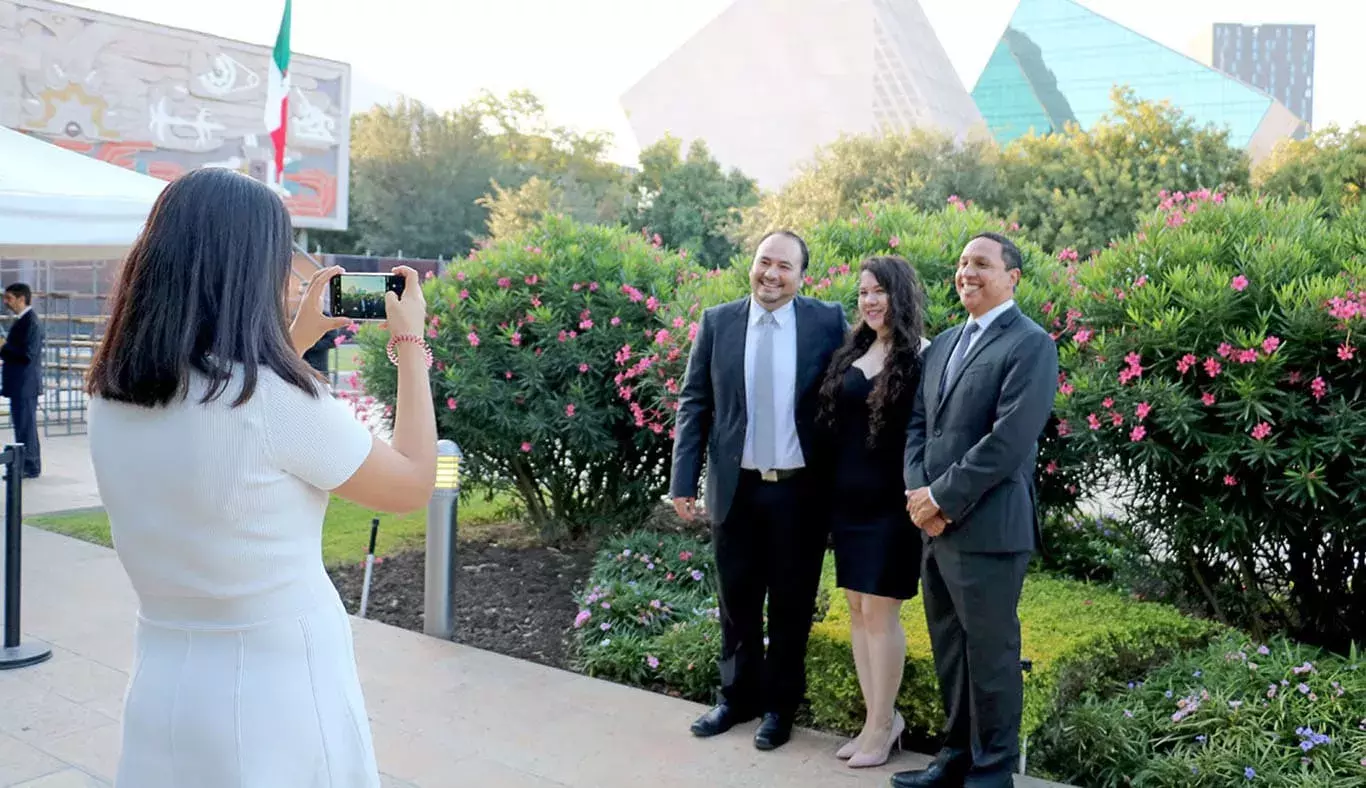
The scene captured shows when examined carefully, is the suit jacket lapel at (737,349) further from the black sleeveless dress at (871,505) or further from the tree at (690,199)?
the tree at (690,199)

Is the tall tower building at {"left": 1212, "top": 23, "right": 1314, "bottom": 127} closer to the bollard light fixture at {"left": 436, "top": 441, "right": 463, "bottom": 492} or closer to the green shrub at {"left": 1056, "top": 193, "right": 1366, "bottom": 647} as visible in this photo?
the green shrub at {"left": 1056, "top": 193, "right": 1366, "bottom": 647}

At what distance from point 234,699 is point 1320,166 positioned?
32245 millimetres

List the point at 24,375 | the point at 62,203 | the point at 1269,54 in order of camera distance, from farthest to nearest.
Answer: the point at 1269,54 → the point at 24,375 → the point at 62,203

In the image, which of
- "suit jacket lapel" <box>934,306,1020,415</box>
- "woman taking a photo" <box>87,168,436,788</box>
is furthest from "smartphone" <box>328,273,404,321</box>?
"suit jacket lapel" <box>934,306,1020,415</box>

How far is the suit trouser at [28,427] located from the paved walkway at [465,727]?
5.32 meters

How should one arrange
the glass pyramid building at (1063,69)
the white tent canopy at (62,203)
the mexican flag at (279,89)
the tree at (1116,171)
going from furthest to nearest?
1. the glass pyramid building at (1063,69)
2. the tree at (1116,171)
3. the mexican flag at (279,89)
4. the white tent canopy at (62,203)

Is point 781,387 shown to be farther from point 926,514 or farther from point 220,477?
point 220,477

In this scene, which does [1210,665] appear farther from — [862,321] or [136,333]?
[136,333]

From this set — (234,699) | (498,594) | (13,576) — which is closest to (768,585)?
(498,594)

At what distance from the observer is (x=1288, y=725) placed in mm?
3951

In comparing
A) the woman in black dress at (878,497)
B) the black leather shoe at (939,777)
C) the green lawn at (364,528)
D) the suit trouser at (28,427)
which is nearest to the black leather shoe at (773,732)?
the woman in black dress at (878,497)

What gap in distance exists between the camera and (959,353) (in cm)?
395

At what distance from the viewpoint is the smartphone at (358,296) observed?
2314 mm

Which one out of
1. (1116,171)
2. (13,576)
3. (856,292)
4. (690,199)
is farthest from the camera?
(690,199)
